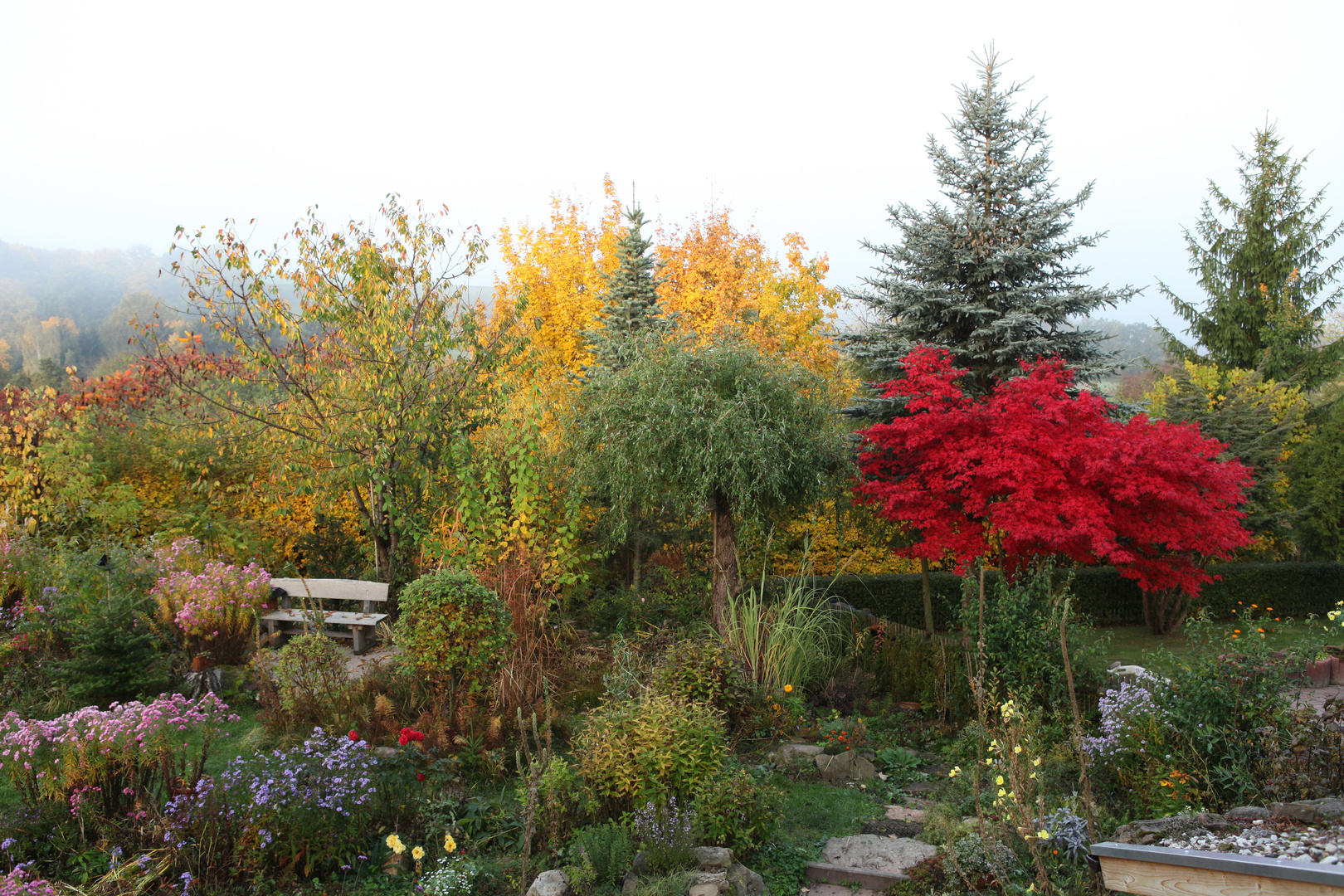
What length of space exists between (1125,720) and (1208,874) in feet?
7.27

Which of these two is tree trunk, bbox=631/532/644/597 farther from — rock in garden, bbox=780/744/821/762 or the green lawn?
the green lawn

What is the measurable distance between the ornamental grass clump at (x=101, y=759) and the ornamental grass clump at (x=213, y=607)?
93.9 inches

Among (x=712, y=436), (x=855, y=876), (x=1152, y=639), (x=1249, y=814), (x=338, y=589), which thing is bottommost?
(x=1152, y=639)

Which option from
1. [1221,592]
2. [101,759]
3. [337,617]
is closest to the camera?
[101,759]

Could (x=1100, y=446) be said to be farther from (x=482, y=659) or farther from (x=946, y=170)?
(x=946, y=170)

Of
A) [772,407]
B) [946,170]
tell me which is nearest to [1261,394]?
[946,170]

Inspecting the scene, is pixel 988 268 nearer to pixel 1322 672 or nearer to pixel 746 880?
pixel 1322 672

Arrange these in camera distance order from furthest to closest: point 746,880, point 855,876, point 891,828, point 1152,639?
point 1152,639
point 891,828
point 855,876
point 746,880

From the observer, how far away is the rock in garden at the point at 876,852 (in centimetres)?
379

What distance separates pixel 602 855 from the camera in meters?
3.54

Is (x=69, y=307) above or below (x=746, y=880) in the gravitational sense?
above

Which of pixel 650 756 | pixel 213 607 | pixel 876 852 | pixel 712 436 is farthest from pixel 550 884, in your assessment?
pixel 213 607

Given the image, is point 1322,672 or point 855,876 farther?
point 1322,672

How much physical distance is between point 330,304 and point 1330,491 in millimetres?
14219
